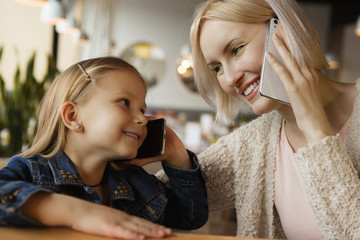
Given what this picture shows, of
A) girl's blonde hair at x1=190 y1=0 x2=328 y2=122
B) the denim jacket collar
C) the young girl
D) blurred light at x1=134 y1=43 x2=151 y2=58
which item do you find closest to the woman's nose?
girl's blonde hair at x1=190 y1=0 x2=328 y2=122

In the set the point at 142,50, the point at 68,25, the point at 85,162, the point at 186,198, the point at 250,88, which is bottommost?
the point at 142,50

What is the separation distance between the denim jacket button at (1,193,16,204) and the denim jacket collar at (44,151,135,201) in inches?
9.7

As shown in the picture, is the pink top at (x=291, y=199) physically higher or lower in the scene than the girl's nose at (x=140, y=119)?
lower

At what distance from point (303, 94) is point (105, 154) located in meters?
Result: 0.54

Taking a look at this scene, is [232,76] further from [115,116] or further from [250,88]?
[115,116]

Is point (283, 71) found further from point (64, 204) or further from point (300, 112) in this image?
point (64, 204)

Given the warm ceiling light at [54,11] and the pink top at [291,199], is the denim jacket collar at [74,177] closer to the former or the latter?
the pink top at [291,199]

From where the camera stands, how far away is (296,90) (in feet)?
3.28

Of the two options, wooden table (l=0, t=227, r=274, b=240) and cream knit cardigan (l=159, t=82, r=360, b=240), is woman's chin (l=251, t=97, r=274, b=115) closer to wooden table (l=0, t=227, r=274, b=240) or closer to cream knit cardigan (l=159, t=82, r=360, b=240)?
cream knit cardigan (l=159, t=82, r=360, b=240)

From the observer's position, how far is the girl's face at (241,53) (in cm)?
109

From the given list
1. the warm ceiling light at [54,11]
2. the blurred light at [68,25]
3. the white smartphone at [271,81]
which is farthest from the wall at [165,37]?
the white smartphone at [271,81]

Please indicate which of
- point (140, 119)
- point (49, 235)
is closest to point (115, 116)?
point (140, 119)

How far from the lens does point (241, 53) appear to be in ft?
3.58

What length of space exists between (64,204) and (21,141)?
261cm
